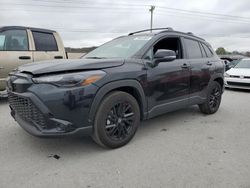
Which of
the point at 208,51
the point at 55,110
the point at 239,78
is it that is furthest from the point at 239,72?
the point at 55,110

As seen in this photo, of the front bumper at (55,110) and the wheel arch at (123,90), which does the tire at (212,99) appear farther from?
the front bumper at (55,110)

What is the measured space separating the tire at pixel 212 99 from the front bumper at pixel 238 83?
4.30 metres

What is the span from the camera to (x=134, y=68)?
3.33 m

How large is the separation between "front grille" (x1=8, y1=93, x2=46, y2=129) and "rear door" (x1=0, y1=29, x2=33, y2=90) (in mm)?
2851

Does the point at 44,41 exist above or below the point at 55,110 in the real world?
above

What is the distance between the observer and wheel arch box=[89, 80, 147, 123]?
291cm

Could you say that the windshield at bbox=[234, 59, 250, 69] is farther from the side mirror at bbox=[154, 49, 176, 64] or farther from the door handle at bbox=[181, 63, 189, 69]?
the side mirror at bbox=[154, 49, 176, 64]

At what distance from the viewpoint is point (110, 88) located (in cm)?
304

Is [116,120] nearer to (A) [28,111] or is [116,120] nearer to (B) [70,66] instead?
(B) [70,66]

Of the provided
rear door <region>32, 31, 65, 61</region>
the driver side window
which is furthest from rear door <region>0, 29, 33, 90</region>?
the driver side window

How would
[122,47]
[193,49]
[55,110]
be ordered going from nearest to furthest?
[55,110]
[122,47]
[193,49]

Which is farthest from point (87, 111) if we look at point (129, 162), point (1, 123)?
point (1, 123)

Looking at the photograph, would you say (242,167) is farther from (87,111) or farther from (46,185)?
(46,185)

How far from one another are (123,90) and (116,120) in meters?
0.46
